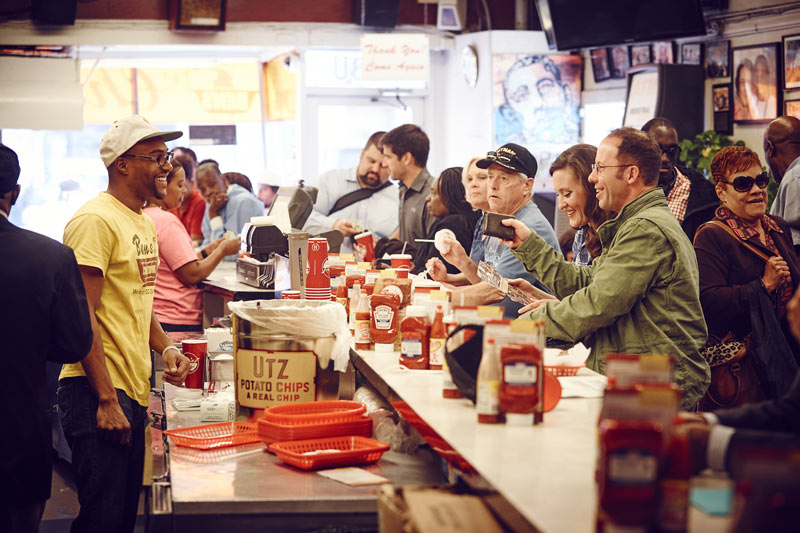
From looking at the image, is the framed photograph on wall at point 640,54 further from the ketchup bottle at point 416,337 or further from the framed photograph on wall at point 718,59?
the ketchup bottle at point 416,337

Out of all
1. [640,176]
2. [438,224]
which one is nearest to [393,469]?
[640,176]

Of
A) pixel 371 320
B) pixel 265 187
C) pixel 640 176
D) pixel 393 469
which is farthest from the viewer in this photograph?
pixel 265 187

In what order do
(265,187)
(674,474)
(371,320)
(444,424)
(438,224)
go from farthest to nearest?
(265,187) < (438,224) < (371,320) < (444,424) < (674,474)

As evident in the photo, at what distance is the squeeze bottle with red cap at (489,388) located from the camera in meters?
2.43

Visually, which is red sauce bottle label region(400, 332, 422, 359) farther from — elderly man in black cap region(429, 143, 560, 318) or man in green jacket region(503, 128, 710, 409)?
elderly man in black cap region(429, 143, 560, 318)

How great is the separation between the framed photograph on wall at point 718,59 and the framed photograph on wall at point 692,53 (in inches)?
2.9

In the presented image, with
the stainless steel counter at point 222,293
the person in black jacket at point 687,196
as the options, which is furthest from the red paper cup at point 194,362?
the person in black jacket at point 687,196

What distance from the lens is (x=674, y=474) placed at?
1.60 meters

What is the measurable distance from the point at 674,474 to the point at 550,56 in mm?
9006

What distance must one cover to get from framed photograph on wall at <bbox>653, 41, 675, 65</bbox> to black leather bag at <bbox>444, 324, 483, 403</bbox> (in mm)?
6692

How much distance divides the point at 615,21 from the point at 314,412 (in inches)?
257

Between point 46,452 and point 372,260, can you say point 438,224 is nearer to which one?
point 372,260

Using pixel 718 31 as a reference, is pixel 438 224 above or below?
below

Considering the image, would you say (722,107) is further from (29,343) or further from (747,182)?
(29,343)
